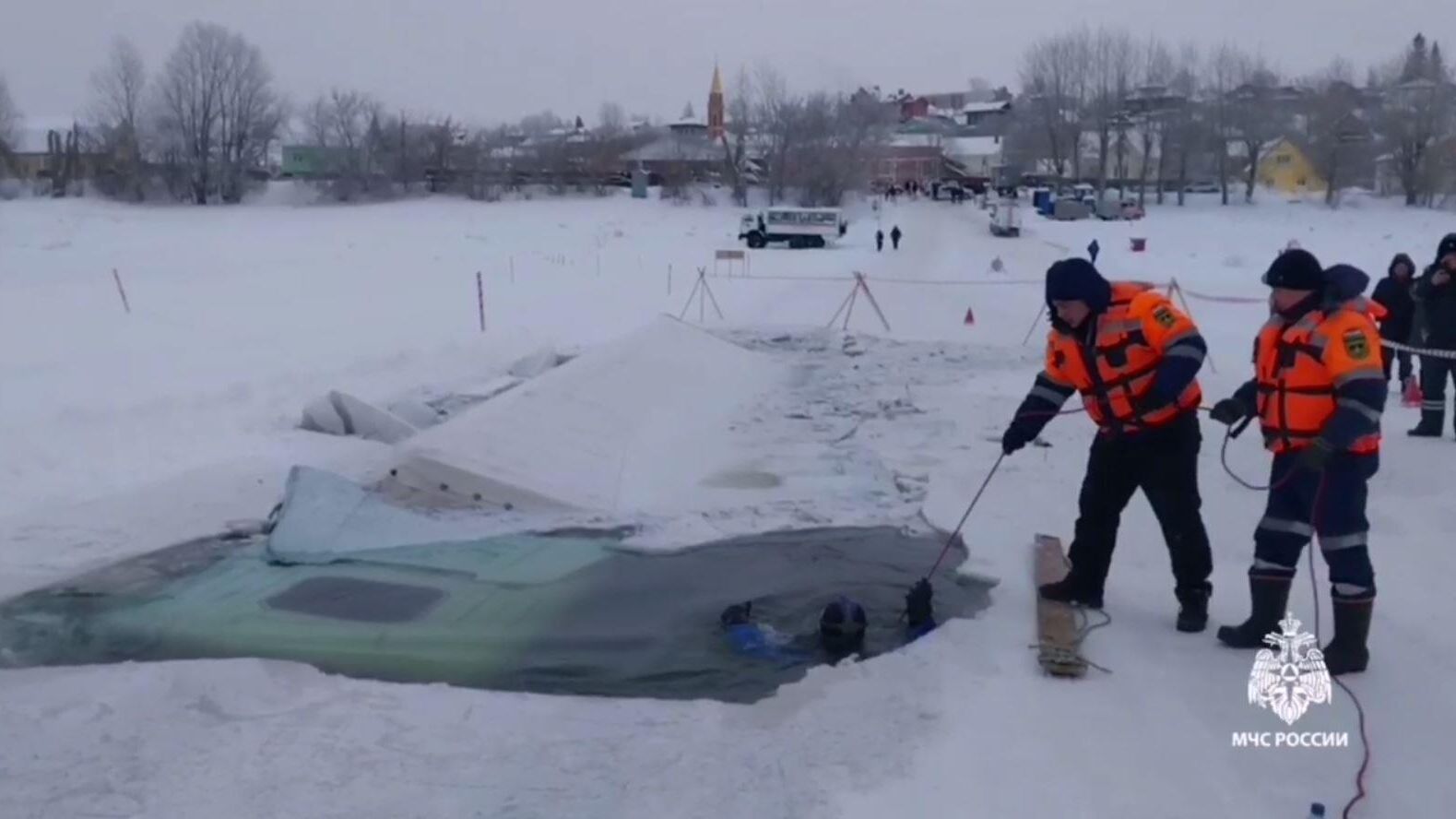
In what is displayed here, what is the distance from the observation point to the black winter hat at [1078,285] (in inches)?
235

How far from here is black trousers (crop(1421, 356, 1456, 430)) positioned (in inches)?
450

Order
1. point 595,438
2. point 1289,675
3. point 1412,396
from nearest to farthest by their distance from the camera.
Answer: point 1289,675, point 595,438, point 1412,396

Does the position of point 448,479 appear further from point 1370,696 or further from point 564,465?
point 1370,696

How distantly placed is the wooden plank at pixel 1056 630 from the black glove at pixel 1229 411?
1129mm

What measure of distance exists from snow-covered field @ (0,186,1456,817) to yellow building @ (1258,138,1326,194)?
73.0 metres

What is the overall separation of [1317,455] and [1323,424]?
0.75 ft

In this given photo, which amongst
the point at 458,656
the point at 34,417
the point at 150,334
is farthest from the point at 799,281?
the point at 458,656

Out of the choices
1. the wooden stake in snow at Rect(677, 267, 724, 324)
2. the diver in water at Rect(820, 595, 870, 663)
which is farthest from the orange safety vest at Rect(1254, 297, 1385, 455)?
the wooden stake in snow at Rect(677, 267, 724, 324)

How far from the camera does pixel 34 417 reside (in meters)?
11.8

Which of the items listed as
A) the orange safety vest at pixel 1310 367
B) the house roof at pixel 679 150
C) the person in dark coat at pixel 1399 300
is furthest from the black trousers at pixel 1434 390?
the house roof at pixel 679 150

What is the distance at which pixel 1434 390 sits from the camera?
37.7 ft

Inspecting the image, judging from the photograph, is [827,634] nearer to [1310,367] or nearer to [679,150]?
[1310,367]

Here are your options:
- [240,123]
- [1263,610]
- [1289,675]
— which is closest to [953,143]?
[240,123]

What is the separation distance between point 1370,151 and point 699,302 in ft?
204
